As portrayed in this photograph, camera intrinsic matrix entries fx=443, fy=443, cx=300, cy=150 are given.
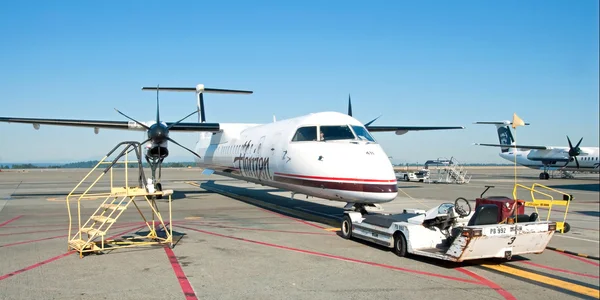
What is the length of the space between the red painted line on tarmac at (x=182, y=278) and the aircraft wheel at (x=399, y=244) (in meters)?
4.13

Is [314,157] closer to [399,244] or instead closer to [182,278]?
[399,244]

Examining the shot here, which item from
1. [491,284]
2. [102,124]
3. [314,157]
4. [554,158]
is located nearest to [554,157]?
[554,158]

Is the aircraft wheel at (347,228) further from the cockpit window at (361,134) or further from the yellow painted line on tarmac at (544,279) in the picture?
the yellow painted line on tarmac at (544,279)

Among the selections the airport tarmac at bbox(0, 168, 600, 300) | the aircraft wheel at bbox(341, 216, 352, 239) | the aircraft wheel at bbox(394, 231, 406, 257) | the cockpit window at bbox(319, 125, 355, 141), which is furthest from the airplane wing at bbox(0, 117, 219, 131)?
the aircraft wheel at bbox(394, 231, 406, 257)

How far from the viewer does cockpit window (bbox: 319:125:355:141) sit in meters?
12.1

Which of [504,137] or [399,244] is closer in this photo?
[399,244]

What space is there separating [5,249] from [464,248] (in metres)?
9.17

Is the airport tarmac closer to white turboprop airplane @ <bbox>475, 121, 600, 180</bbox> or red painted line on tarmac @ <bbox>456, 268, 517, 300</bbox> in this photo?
red painted line on tarmac @ <bbox>456, 268, 517, 300</bbox>

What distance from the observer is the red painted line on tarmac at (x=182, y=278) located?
6.17m

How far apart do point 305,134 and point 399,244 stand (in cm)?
514

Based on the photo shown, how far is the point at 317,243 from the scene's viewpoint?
10.1 m

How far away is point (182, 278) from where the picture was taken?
7.00m

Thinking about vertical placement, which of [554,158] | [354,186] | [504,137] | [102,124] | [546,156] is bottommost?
[554,158]

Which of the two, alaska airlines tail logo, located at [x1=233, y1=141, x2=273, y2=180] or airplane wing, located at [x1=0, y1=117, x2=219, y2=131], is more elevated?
airplane wing, located at [x1=0, y1=117, x2=219, y2=131]
